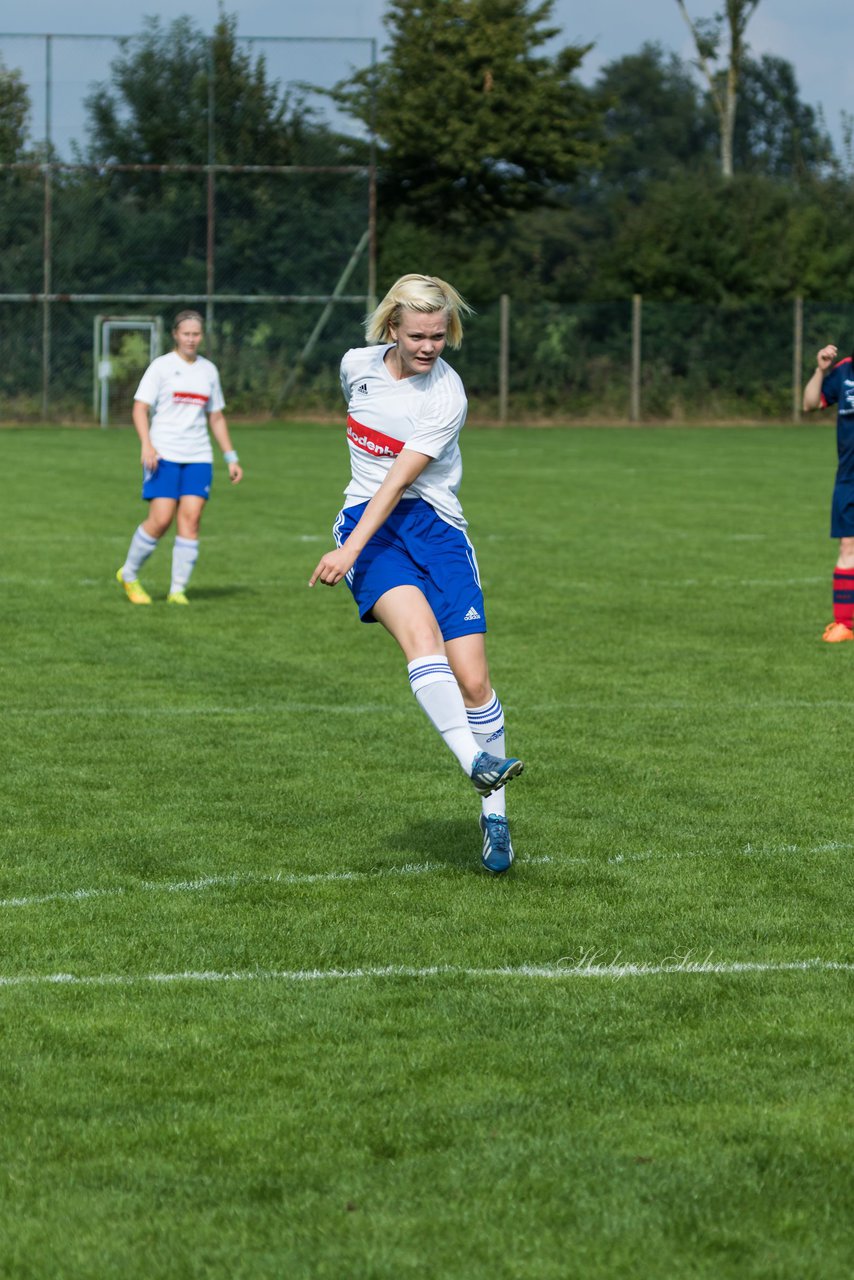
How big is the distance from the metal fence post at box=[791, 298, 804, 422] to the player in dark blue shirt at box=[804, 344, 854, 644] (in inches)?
1268

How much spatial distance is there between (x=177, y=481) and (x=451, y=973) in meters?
8.95

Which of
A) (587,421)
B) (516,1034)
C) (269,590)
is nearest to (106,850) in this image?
(516,1034)

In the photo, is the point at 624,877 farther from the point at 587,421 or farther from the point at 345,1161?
the point at 587,421

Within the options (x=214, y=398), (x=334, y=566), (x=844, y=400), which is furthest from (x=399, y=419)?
(x=214, y=398)

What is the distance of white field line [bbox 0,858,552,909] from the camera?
5.81m

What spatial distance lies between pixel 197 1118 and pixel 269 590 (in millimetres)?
10285

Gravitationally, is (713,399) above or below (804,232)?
below

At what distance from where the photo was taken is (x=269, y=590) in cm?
1421

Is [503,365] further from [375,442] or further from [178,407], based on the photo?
[375,442]

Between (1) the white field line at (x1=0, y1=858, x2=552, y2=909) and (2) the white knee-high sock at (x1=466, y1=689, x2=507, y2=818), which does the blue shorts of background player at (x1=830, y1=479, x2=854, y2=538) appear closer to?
(2) the white knee-high sock at (x1=466, y1=689, x2=507, y2=818)

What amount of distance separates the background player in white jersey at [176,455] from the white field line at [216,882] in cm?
739

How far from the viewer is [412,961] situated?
204 inches

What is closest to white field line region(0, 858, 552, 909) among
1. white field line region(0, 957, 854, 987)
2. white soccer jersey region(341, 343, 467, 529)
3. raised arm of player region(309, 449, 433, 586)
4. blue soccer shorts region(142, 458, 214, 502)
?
white field line region(0, 957, 854, 987)

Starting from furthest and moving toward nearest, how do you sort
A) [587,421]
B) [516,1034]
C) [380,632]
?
[587,421]
[380,632]
[516,1034]
